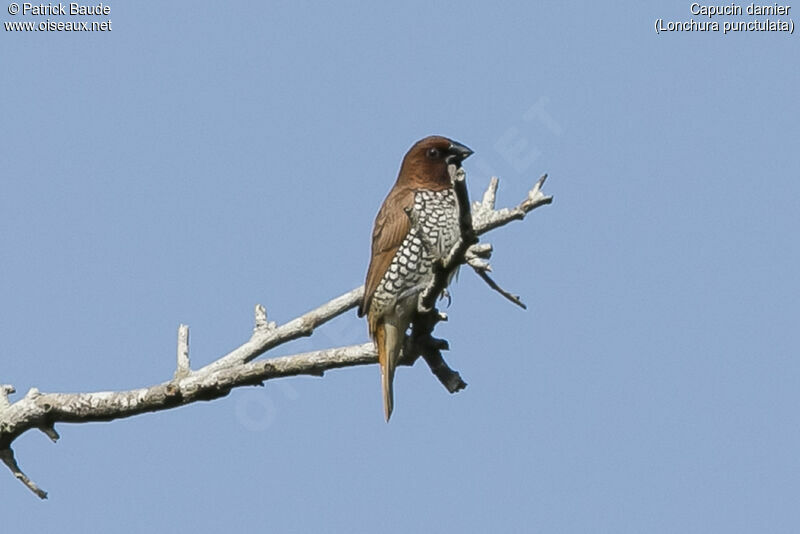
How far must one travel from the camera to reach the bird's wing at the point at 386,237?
6.01 meters

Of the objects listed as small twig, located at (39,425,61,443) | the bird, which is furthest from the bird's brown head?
small twig, located at (39,425,61,443)

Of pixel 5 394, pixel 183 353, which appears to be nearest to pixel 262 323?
pixel 183 353

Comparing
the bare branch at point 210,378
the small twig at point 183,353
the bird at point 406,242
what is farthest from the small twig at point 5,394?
the bird at point 406,242

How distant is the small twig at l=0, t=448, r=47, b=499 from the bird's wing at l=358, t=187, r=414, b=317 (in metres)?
1.98

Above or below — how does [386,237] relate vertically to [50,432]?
above

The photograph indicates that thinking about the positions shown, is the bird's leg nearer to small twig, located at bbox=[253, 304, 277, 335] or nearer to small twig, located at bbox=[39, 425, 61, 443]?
small twig, located at bbox=[253, 304, 277, 335]

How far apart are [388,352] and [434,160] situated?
1.51 meters

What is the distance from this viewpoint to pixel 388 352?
558cm

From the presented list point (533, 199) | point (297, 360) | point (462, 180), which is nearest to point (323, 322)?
point (297, 360)

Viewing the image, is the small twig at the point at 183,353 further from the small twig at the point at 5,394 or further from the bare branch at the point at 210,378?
the small twig at the point at 5,394

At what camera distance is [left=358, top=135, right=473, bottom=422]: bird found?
18.9 ft

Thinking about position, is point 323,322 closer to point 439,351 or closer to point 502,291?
point 439,351

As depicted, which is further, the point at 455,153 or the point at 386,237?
the point at 455,153

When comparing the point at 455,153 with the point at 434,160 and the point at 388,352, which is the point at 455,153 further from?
the point at 388,352
